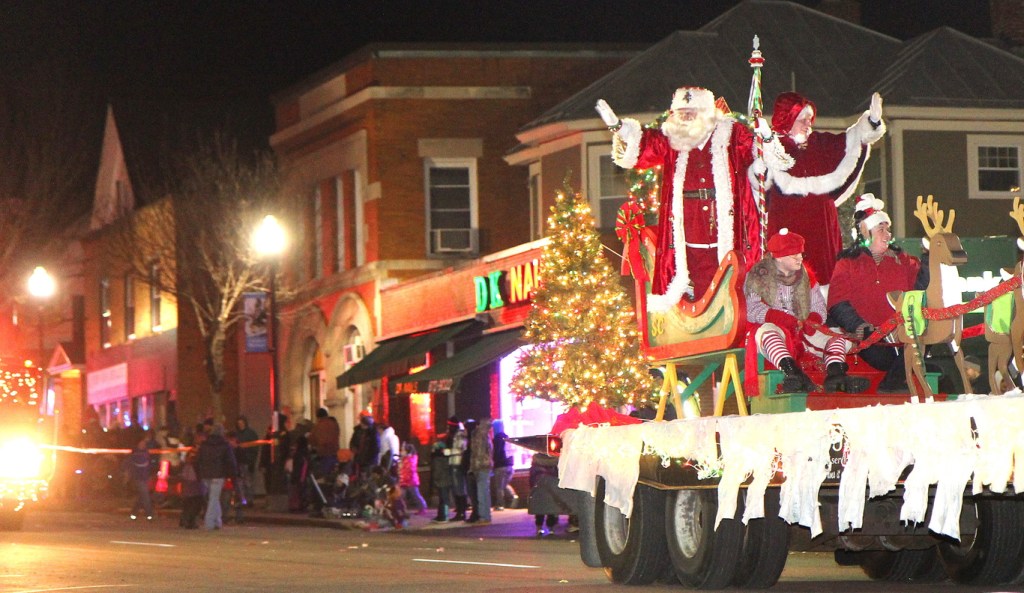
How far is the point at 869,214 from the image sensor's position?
1357cm

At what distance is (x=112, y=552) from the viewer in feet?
67.7

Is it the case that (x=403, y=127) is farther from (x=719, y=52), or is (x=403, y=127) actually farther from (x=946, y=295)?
(x=946, y=295)

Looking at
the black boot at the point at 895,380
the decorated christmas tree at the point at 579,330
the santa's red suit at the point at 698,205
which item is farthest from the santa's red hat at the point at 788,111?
the decorated christmas tree at the point at 579,330

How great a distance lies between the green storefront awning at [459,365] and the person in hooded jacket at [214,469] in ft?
14.6

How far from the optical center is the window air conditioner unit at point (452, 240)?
38.7m

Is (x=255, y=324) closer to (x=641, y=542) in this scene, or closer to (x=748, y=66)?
(x=748, y=66)

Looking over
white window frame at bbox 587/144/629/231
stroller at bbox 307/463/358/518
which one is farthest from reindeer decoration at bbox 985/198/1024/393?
white window frame at bbox 587/144/629/231

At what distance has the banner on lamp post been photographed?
40438mm

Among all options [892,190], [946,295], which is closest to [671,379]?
[946,295]

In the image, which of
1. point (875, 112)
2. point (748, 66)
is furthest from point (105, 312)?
point (875, 112)

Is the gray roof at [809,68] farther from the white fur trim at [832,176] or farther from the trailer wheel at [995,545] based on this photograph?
the trailer wheel at [995,545]

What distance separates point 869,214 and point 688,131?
181cm

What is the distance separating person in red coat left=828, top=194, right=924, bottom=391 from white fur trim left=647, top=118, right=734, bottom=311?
4.44ft

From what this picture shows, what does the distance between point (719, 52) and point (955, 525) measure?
82.1 feet
